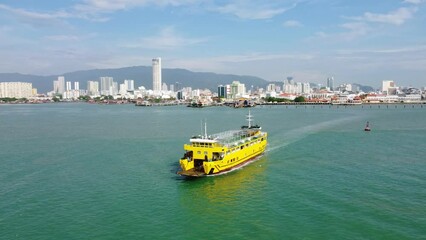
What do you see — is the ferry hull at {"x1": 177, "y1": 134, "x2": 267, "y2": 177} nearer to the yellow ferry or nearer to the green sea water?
A: the yellow ferry

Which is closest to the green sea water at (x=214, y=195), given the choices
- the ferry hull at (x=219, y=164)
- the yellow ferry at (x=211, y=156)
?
the ferry hull at (x=219, y=164)

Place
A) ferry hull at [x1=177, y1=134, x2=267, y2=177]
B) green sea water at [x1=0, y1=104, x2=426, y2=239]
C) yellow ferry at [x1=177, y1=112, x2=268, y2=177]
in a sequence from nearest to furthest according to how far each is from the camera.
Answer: green sea water at [x1=0, y1=104, x2=426, y2=239] < ferry hull at [x1=177, y1=134, x2=267, y2=177] < yellow ferry at [x1=177, y1=112, x2=268, y2=177]

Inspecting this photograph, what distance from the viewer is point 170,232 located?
14344 mm

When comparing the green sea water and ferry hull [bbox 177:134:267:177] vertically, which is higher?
ferry hull [bbox 177:134:267:177]

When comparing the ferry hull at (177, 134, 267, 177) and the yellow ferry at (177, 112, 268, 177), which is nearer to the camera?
the ferry hull at (177, 134, 267, 177)

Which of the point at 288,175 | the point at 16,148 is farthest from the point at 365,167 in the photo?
the point at 16,148

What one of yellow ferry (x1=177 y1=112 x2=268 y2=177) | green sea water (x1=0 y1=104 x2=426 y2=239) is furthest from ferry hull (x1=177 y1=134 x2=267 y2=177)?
green sea water (x1=0 y1=104 x2=426 y2=239)

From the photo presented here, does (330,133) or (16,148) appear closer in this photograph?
(16,148)

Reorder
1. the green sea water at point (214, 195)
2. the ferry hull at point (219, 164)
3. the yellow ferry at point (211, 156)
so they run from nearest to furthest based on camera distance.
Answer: the green sea water at point (214, 195) < the ferry hull at point (219, 164) < the yellow ferry at point (211, 156)

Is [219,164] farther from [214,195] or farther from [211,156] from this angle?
[214,195]

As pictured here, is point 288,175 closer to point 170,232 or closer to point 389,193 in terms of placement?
point 389,193

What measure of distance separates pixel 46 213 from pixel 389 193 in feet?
53.1

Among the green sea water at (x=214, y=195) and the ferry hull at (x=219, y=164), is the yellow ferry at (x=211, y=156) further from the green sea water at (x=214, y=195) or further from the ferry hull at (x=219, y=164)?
the green sea water at (x=214, y=195)

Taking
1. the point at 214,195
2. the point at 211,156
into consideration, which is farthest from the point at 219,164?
the point at 214,195
